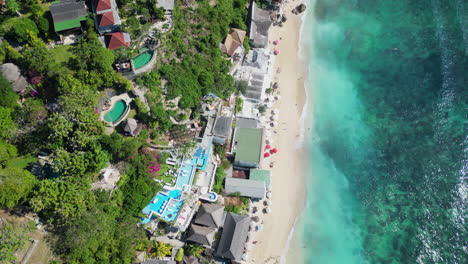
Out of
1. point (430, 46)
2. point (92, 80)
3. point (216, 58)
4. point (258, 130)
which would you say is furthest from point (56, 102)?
point (430, 46)

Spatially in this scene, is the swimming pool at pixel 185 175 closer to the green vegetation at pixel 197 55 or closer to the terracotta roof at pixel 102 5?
the green vegetation at pixel 197 55

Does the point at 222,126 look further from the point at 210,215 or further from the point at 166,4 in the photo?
the point at 166,4

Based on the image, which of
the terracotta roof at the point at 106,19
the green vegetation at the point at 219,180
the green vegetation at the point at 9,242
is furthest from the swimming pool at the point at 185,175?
the terracotta roof at the point at 106,19

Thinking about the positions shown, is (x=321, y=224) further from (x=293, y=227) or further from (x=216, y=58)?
(x=216, y=58)

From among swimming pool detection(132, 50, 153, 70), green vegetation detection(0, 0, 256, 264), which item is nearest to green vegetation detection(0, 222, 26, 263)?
green vegetation detection(0, 0, 256, 264)

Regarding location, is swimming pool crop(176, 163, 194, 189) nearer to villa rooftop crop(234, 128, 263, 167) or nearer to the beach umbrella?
villa rooftop crop(234, 128, 263, 167)

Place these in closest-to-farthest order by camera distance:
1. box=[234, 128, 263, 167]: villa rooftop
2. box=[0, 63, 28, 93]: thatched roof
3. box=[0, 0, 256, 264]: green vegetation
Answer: box=[0, 0, 256, 264]: green vegetation < box=[0, 63, 28, 93]: thatched roof < box=[234, 128, 263, 167]: villa rooftop

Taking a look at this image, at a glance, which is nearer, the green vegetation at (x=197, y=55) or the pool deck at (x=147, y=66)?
the pool deck at (x=147, y=66)
